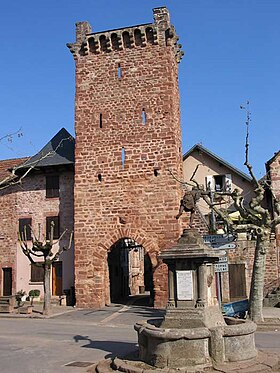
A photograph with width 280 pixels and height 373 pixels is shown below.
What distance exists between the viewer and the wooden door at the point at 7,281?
2617cm

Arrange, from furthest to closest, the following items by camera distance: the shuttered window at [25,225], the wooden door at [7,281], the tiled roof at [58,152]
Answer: the shuttered window at [25,225] < the wooden door at [7,281] < the tiled roof at [58,152]

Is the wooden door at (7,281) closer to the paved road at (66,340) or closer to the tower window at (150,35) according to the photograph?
the paved road at (66,340)

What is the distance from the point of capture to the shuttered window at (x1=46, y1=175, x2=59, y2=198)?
2619cm

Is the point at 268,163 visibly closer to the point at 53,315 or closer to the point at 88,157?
the point at 88,157

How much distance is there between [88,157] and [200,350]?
16.4 m

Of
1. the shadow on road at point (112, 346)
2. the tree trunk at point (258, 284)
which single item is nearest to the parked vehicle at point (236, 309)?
the tree trunk at point (258, 284)

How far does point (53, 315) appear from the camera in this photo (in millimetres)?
19234

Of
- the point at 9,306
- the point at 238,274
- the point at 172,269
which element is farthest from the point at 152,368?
the point at 238,274

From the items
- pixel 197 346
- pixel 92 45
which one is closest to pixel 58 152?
pixel 92 45

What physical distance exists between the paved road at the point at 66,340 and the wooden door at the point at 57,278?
6056 millimetres

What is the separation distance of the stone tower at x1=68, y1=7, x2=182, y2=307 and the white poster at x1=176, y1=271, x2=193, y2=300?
12344 mm

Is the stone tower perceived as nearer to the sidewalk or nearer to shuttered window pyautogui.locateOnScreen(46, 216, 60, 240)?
the sidewalk

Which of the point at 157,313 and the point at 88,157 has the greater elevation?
the point at 88,157

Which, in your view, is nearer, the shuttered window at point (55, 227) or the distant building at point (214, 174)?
the shuttered window at point (55, 227)
